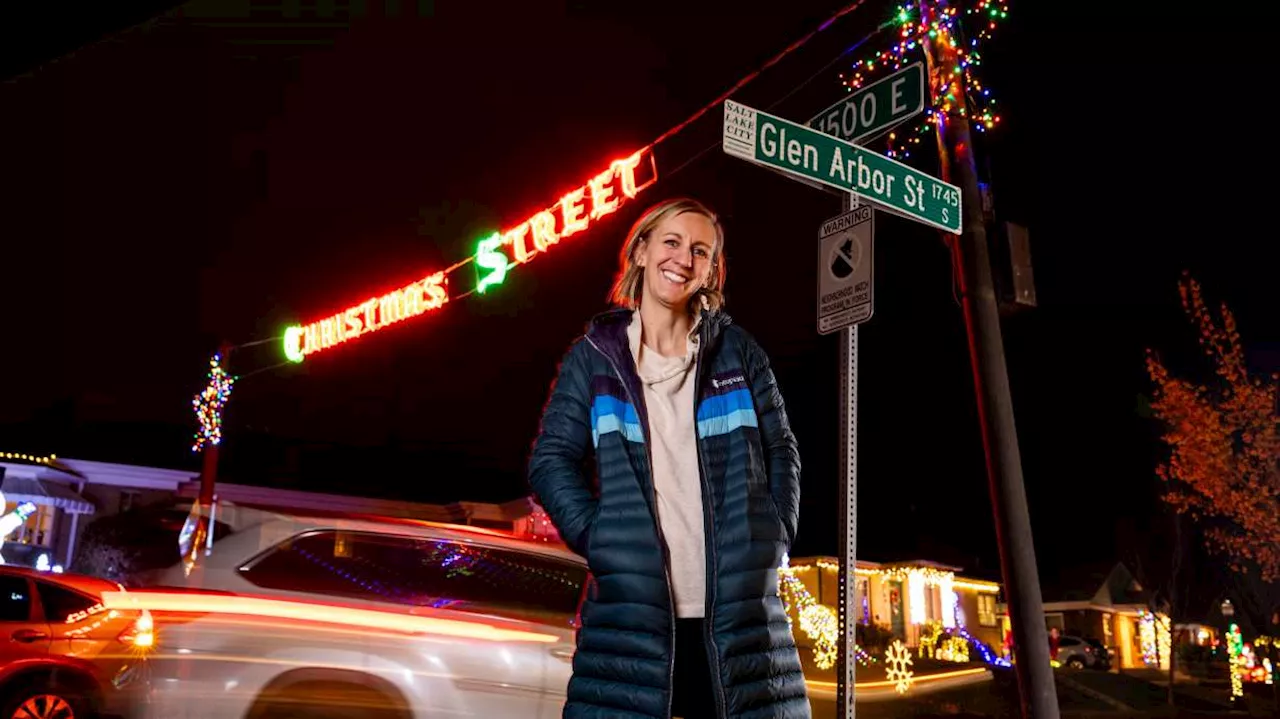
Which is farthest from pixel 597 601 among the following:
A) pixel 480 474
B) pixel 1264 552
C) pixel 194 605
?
pixel 480 474

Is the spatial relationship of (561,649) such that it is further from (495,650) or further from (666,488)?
(666,488)

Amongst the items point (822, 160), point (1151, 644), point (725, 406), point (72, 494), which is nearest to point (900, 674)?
point (822, 160)

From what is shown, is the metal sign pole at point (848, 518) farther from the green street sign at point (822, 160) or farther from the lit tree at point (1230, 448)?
the lit tree at point (1230, 448)

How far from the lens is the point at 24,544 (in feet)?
69.3

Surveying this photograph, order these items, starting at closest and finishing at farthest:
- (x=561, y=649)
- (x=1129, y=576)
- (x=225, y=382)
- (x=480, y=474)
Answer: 1. (x=561, y=649)
2. (x=225, y=382)
3. (x=480, y=474)
4. (x=1129, y=576)

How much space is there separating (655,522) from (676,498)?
5.8 inches

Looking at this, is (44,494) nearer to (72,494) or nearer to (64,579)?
(72,494)

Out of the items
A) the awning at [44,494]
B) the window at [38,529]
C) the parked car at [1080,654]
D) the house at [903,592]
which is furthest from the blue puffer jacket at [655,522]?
the parked car at [1080,654]

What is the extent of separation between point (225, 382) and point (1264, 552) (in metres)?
19.0

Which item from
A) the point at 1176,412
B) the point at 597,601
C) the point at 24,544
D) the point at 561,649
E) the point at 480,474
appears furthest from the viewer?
the point at 480,474

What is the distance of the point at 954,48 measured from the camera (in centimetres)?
873

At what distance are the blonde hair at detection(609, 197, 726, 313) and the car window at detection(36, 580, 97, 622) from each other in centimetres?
606

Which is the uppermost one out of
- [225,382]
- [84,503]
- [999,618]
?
[225,382]

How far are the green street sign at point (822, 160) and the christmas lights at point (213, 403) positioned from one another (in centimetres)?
1444
